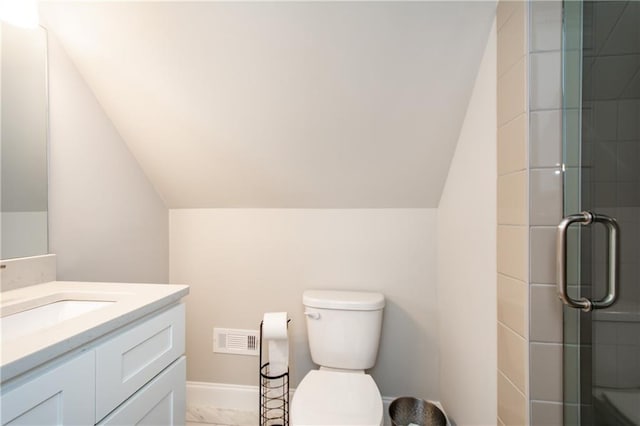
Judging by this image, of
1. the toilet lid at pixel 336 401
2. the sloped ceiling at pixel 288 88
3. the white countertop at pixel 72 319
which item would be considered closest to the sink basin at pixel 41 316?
the white countertop at pixel 72 319

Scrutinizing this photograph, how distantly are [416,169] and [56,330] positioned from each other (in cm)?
144

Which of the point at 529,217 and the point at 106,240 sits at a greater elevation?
the point at 529,217

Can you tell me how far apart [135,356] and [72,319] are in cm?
18

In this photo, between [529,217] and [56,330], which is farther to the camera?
[529,217]

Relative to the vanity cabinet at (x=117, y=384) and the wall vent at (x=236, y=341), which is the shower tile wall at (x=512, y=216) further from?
the wall vent at (x=236, y=341)

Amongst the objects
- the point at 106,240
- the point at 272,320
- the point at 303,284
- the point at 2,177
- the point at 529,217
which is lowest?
the point at 272,320

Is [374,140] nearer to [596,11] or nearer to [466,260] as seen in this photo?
[466,260]

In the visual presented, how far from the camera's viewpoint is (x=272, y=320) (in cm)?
160

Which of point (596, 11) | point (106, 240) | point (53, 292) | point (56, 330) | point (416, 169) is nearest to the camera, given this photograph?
point (56, 330)

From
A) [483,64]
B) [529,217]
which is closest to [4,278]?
[529,217]

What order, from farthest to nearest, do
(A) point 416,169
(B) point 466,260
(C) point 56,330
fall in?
Answer: 1. (A) point 416,169
2. (B) point 466,260
3. (C) point 56,330

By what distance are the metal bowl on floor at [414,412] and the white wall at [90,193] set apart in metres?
1.48

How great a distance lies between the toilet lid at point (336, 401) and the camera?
3.68ft

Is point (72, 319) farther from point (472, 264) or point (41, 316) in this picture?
point (472, 264)
